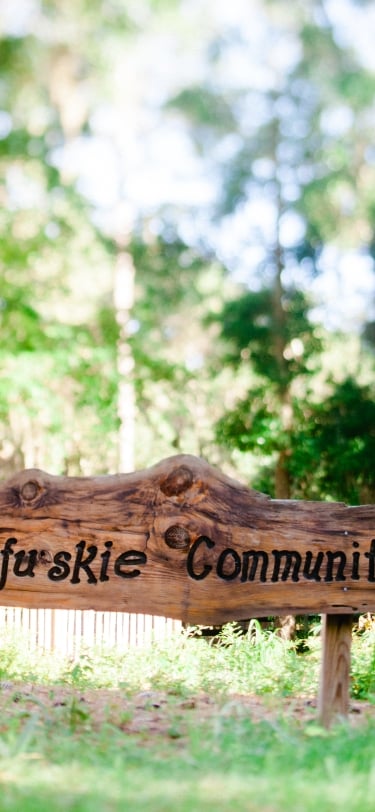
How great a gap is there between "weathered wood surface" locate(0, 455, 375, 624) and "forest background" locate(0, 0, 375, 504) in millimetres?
6424

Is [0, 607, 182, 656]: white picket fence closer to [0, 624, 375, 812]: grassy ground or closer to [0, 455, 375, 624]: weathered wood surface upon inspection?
[0, 624, 375, 812]: grassy ground

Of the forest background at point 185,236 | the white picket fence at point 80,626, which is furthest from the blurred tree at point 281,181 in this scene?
the white picket fence at point 80,626

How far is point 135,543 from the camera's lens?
191 inches

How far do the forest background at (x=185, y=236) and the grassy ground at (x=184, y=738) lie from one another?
4.86 m

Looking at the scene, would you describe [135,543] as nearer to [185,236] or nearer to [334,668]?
[334,668]

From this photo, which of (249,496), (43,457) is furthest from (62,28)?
(249,496)

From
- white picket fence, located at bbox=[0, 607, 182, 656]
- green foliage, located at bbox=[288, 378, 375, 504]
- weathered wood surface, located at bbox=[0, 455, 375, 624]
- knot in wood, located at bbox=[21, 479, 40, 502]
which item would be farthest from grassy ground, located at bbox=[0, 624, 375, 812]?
green foliage, located at bbox=[288, 378, 375, 504]

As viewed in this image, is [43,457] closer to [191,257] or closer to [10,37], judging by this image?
[191,257]

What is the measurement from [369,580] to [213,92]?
1245 cm

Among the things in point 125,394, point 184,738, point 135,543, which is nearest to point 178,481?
point 135,543

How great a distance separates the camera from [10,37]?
13.8m

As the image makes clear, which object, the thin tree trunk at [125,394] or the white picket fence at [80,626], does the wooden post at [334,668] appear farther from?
the thin tree trunk at [125,394]

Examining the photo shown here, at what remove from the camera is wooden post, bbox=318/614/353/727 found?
4.88 metres

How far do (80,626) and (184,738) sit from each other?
18.3 feet
